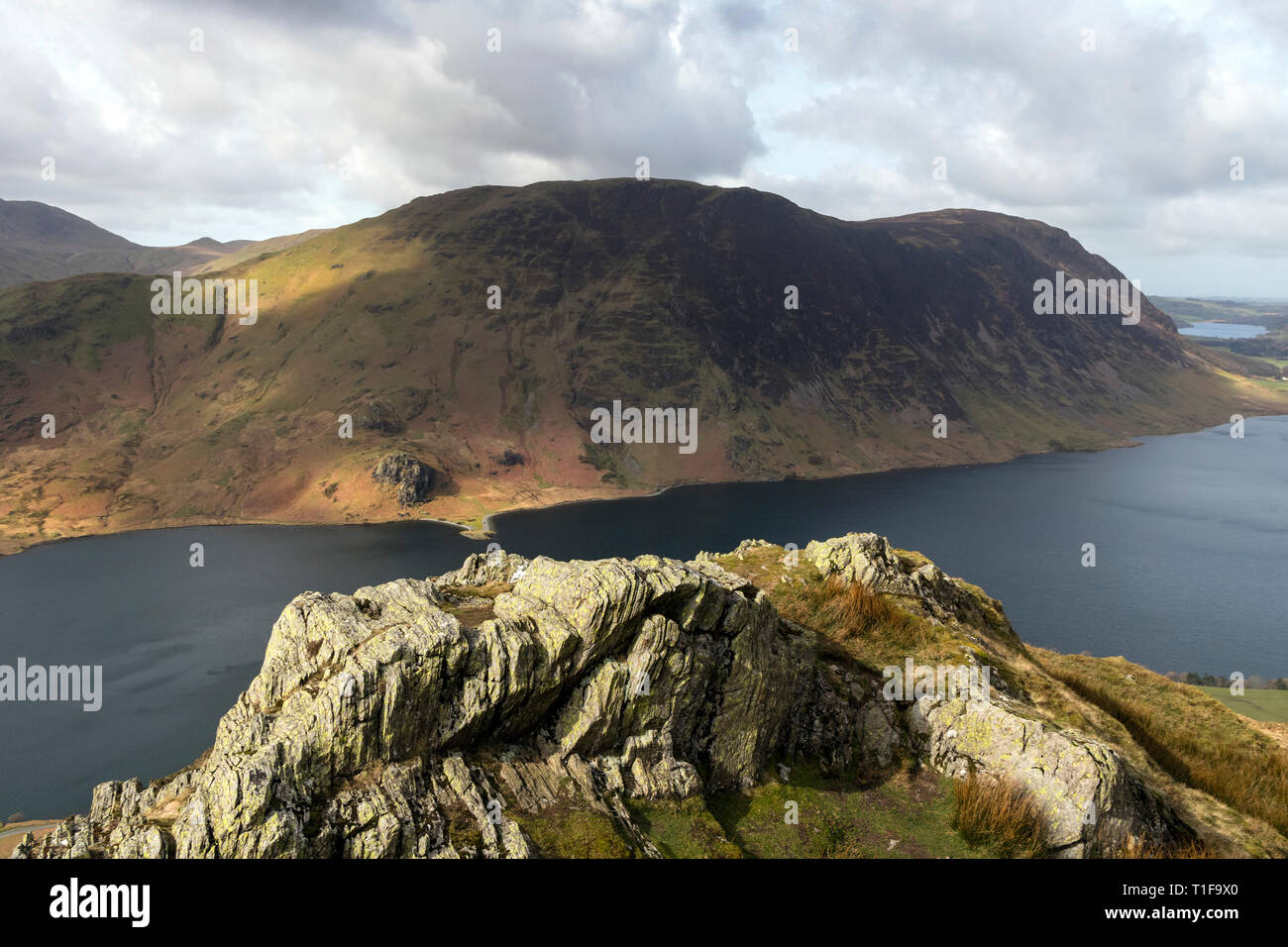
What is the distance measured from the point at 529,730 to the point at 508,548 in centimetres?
13787

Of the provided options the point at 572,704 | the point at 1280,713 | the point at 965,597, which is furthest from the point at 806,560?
the point at 1280,713

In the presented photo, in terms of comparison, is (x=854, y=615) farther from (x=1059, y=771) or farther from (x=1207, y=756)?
(x=1207, y=756)

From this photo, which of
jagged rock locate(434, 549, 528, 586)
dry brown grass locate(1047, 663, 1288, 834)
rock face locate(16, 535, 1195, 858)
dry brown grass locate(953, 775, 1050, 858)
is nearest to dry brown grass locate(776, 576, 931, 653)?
rock face locate(16, 535, 1195, 858)

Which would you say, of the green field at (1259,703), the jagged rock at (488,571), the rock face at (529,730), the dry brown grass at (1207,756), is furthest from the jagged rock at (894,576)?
the green field at (1259,703)

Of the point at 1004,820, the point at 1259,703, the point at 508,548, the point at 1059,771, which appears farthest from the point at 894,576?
the point at 508,548

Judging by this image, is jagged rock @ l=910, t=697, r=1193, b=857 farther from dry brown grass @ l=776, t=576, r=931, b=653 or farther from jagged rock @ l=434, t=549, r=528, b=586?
jagged rock @ l=434, t=549, r=528, b=586

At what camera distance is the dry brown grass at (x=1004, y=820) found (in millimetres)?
22219

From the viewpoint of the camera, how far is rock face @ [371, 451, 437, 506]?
609 feet

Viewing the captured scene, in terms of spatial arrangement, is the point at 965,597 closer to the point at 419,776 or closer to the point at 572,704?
the point at 572,704

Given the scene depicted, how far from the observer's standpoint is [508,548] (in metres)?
157
